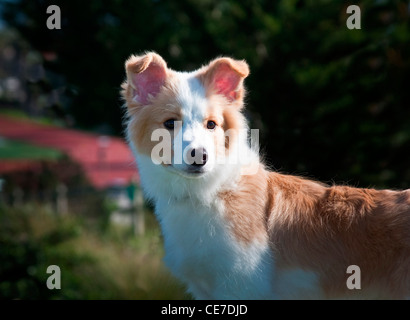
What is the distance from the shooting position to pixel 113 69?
363 inches

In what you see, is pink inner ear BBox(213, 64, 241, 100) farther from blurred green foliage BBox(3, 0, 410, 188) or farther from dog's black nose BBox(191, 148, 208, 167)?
blurred green foliage BBox(3, 0, 410, 188)

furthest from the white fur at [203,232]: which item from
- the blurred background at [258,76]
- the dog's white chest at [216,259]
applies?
the blurred background at [258,76]

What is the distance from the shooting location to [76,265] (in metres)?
7.88

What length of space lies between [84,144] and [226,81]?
1179 inches

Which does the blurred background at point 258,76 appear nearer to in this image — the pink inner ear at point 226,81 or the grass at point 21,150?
the pink inner ear at point 226,81

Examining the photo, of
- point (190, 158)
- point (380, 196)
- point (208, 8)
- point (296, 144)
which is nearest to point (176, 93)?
point (190, 158)

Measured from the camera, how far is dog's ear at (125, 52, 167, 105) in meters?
3.66

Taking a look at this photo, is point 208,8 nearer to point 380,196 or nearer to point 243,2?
point 243,2

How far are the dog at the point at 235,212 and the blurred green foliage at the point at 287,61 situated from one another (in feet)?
13.7

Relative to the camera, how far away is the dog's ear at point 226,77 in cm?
373

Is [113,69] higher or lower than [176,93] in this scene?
higher

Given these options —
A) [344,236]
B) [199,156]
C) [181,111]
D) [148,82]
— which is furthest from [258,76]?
[199,156]

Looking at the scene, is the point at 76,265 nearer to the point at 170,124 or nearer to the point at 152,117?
the point at 152,117
